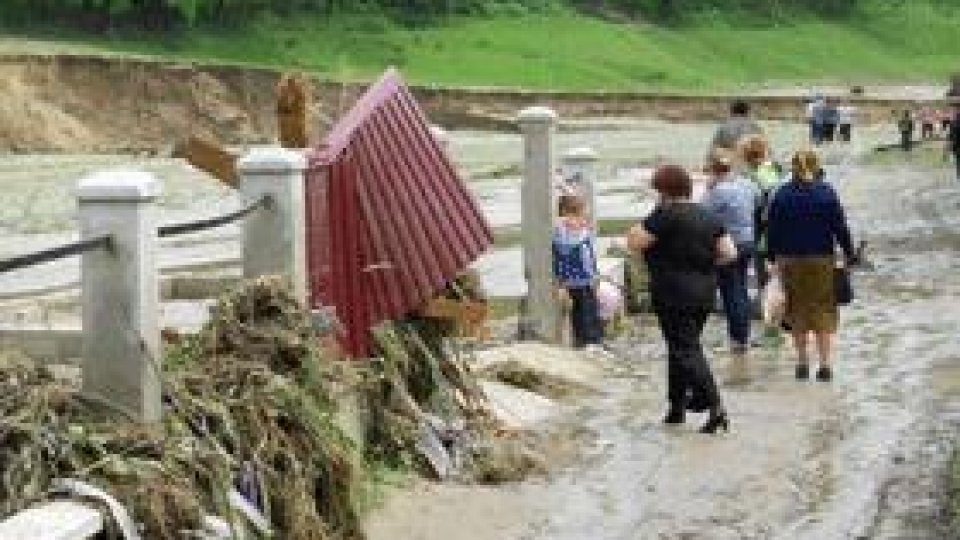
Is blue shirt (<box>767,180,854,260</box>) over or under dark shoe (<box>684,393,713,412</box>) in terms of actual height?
over

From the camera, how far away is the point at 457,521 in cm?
955

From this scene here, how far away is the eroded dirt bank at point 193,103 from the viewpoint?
206 feet

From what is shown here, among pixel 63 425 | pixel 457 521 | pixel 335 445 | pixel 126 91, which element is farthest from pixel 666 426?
pixel 126 91

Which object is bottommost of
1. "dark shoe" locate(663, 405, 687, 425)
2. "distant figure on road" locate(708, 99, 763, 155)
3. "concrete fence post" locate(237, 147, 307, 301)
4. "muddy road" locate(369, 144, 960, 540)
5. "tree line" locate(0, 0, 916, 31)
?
"muddy road" locate(369, 144, 960, 540)

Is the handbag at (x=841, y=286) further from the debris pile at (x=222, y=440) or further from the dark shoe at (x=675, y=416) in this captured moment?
the debris pile at (x=222, y=440)

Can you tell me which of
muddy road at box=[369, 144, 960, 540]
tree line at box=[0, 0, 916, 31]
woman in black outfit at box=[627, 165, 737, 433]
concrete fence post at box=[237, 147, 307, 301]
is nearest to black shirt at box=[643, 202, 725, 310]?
woman in black outfit at box=[627, 165, 737, 433]

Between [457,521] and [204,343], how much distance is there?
153cm

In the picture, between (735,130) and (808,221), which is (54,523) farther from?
(735,130)

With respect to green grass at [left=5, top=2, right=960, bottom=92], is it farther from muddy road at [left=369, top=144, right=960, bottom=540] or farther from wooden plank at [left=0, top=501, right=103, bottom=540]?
wooden plank at [left=0, top=501, right=103, bottom=540]

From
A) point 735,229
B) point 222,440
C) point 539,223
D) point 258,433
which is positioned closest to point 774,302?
point 735,229

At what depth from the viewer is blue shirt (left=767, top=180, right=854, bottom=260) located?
1335 centimetres

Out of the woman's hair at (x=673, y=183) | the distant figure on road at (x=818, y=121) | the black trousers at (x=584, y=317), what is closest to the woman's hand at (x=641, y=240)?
the woman's hair at (x=673, y=183)

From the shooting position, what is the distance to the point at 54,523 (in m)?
6.74

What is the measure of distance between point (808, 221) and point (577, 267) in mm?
2203
